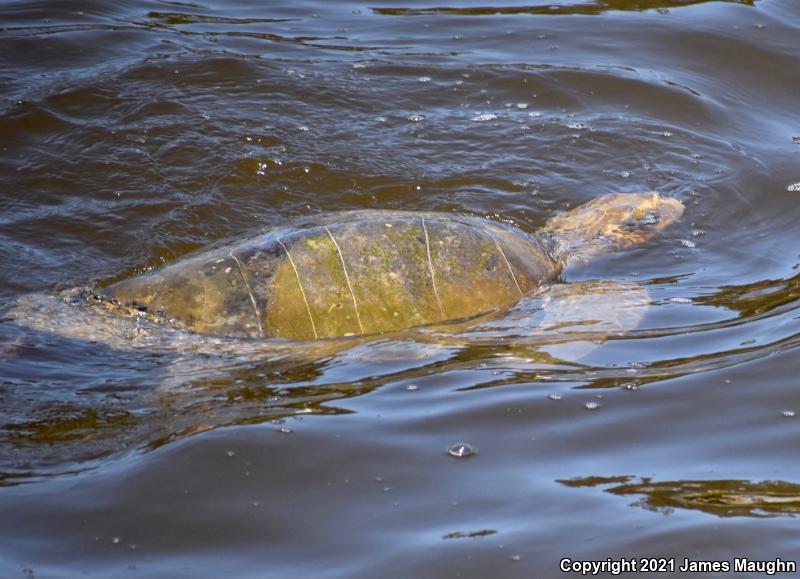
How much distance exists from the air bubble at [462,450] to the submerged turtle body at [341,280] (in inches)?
48.9

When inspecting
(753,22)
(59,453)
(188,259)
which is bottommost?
(59,453)

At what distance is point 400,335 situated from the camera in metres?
4.40

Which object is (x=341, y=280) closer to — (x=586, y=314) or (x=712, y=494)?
(x=586, y=314)

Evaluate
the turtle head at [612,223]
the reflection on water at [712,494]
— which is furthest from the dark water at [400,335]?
the turtle head at [612,223]

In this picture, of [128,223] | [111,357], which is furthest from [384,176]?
[111,357]

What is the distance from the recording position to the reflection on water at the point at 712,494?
2.83m

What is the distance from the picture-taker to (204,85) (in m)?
7.03

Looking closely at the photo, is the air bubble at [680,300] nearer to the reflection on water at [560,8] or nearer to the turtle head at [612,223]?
the turtle head at [612,223]

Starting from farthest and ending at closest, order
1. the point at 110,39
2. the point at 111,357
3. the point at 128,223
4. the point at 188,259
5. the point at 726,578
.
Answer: the point at 110,39 < the point at 128,223 < the point at 188,259 < the point at 111,357 < the point at 726,578

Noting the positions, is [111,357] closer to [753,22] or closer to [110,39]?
[110,39]

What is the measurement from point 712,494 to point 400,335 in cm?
183

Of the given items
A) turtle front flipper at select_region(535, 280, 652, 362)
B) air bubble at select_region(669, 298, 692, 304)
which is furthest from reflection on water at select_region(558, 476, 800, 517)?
air bubble at select_region(669, 298, 692, 304)

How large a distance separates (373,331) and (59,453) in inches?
62.0

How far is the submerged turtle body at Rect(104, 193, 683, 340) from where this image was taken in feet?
14.1
